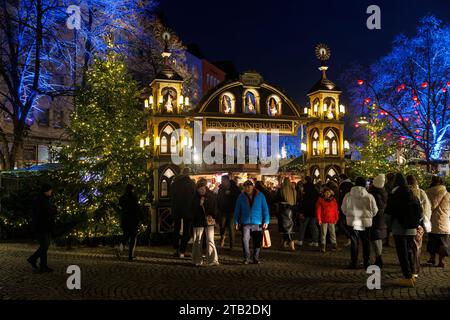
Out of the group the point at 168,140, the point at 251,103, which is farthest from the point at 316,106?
the point at 168,140

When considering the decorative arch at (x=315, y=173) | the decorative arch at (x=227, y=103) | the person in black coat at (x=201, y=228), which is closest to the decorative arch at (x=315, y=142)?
the decorative arch at (x=315, y=173)

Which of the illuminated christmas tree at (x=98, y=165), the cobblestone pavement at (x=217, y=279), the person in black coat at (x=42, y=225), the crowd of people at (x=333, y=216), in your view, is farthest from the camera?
the illuminated christmas tree at (x=98, y=165)

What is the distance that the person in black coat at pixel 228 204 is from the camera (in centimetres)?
1331

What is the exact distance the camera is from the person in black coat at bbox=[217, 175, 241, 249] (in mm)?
13312

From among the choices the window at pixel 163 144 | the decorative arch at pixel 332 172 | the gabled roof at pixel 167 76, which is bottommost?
the decorative arch at pixel 332 172

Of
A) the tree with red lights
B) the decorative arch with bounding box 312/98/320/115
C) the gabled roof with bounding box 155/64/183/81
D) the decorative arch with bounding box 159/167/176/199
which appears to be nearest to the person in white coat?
the decorative arch with bounding box 159/167/176/199

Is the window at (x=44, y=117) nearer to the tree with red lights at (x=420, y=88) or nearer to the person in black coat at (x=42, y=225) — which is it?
the tree with red lights at (x=420, y=88)

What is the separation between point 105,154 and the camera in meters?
14.7

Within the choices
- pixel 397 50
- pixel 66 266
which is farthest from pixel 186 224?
pixel 397 50

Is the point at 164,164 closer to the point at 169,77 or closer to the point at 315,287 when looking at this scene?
the point at 169,77

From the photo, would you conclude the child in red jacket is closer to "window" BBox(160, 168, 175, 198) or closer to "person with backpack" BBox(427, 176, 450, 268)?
"person with backpack" BBox(427, 176, 450, 268)

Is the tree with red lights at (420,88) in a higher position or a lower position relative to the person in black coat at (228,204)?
higher

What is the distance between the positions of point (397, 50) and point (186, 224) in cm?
2749

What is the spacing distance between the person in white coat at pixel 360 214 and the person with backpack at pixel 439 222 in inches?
63.4
